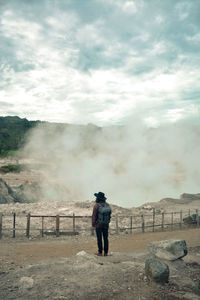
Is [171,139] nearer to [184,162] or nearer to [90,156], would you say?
[184,162]

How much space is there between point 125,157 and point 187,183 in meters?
10.7

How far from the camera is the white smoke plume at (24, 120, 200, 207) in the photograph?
34.0 meters

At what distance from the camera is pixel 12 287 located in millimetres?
5004

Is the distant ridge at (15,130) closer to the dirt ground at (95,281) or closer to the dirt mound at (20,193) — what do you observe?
the dirt mound at (20,193)

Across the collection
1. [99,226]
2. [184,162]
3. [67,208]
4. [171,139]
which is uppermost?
[171,139]

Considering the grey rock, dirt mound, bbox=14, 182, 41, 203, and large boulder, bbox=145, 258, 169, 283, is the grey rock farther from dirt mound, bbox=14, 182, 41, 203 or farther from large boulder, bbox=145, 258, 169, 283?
dirt mound, bbox=14, 182, 41, 203

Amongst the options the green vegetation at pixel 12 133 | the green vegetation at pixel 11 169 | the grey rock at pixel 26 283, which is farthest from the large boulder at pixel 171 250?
the green vegetation at pixel 12 133

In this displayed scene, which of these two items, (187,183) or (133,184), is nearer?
(133,184)

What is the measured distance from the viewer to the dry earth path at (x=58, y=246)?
8.32m

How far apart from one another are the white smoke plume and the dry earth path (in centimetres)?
1856

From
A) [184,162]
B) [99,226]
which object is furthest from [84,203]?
[184,162]

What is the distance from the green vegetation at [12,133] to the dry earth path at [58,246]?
1733 inches

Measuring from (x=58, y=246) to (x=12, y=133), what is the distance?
74556 mm

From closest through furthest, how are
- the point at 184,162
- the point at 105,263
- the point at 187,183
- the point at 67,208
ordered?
the point at 105,263
the point at 67,208
the point at 187,183
the point at 184,162
